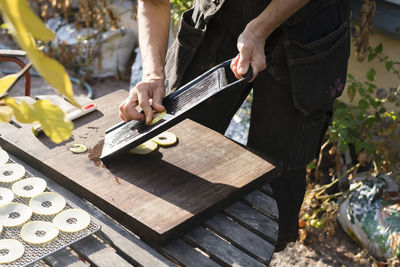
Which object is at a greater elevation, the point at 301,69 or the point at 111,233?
the point at 301,69

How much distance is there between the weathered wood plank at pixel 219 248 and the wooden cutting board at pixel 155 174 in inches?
1.5

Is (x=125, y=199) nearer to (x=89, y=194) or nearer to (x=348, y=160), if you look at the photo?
(x=89, y=194)

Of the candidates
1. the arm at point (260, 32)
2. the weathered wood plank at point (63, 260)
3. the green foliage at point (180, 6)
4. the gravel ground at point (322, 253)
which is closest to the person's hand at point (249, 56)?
the arm at point (260, 32)

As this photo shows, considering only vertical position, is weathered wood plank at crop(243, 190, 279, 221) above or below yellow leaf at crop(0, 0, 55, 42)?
below

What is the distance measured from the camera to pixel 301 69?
1.98 metres

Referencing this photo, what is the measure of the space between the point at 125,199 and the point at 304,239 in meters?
1.72

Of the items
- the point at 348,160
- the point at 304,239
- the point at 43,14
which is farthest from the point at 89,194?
the point at 43,14

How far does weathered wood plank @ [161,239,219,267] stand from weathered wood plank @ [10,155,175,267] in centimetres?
3

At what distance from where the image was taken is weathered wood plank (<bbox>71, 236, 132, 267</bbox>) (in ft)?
4.67

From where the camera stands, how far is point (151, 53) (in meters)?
2.14

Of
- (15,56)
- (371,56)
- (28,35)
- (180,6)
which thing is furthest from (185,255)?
(180,6)

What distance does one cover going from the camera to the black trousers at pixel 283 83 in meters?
1.99

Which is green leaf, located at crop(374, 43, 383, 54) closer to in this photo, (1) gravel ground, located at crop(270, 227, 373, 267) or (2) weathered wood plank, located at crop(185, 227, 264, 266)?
(1) gravel ground, located at crop(270, 227, 373, 267)

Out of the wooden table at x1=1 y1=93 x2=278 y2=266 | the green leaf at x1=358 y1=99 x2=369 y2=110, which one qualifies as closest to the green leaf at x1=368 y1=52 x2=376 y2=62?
the green leaf at x1=358 y1=99 x2=369 y2=110
